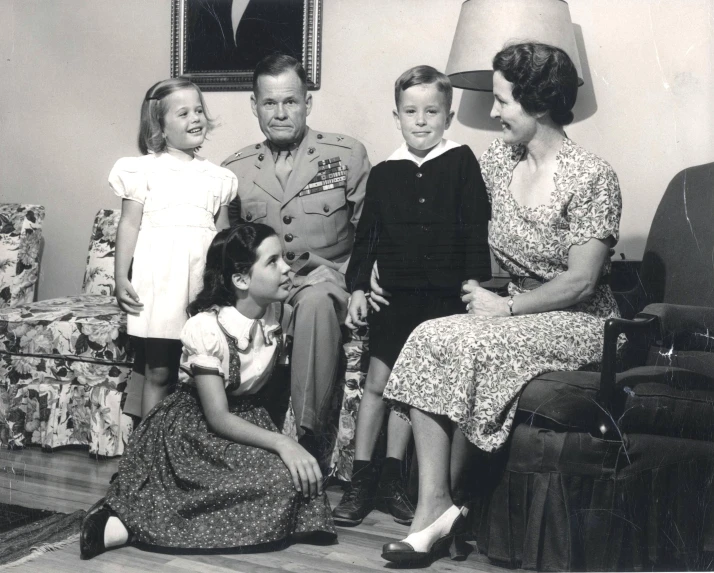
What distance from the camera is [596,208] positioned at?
2.03m

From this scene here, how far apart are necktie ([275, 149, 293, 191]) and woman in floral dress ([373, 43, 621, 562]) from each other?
77 cm

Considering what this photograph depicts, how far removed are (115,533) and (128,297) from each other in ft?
2.70

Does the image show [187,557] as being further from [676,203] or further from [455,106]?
[455,106]

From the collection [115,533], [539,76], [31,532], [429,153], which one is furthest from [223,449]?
[539,76]

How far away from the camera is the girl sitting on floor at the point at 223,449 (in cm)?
193

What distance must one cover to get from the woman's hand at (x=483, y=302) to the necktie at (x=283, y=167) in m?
0.89

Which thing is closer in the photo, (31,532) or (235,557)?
(235,557)

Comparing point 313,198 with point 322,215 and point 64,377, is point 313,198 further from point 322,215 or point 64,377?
point 64,377

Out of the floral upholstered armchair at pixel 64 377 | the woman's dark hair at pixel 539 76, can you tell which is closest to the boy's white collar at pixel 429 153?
the woman's dark hair at pixel 539 76

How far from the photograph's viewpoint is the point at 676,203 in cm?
252

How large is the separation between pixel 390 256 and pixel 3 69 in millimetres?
2412

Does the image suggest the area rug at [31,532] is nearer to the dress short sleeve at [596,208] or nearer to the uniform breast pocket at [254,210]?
the uniform breast pocket at [254,210]

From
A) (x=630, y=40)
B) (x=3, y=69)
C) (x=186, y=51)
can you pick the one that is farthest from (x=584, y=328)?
(x=3, y=69)

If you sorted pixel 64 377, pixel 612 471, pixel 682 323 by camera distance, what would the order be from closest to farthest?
1. pixel 612 471
2. pixel 682 323
3. pixel 64 377
